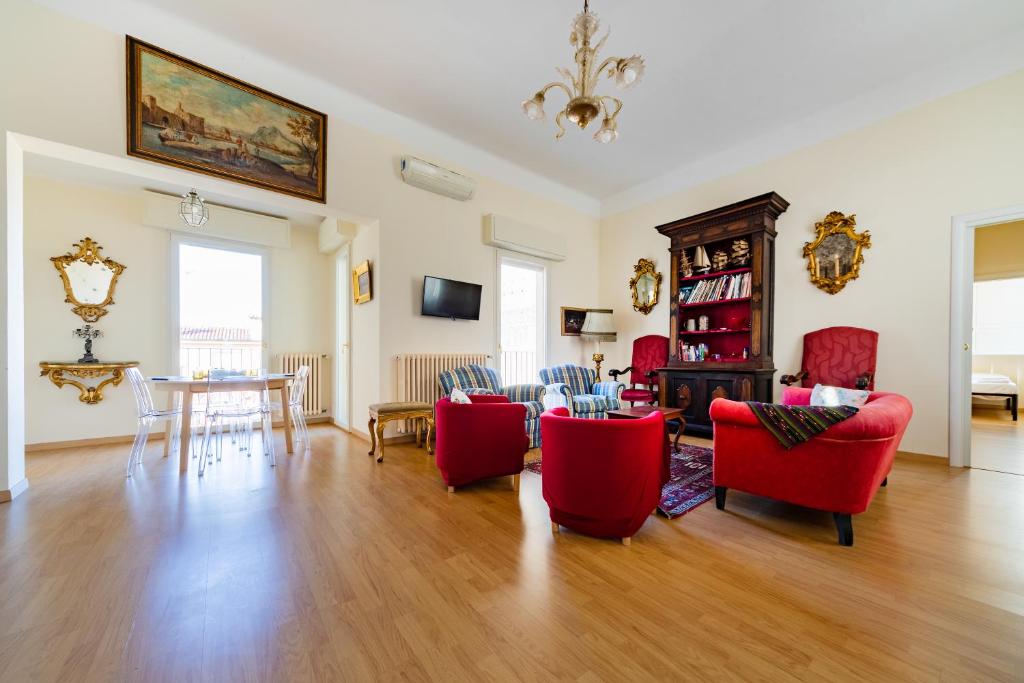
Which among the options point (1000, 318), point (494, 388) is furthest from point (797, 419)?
point (1000, 318)

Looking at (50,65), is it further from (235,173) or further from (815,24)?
(815,24)

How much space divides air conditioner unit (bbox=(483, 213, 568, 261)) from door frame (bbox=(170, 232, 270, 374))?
125 inches

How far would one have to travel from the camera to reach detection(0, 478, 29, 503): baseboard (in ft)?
8.21

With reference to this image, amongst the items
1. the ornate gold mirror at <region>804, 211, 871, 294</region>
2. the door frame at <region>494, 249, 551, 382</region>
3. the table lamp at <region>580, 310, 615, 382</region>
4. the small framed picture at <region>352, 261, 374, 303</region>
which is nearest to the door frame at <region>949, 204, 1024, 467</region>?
the ornate gold mirror at <region>804, 211, 871, 294</region>

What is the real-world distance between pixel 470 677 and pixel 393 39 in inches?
167

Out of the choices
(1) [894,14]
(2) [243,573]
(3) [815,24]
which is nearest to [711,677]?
(2) [243,573]

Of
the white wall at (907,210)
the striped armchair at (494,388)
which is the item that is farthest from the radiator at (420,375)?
the white wall at (907,210)

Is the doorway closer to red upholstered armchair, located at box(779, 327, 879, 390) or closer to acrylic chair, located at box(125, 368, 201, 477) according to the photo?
red upholstered armchair, located at box(779, 327, 879, 390)

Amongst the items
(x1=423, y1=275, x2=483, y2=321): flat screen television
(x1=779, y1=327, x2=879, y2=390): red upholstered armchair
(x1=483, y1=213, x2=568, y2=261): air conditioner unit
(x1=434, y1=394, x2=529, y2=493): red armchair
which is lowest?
(x1=434, y1=394, x2=529, y2=493): red armchair

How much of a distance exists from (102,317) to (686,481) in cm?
636

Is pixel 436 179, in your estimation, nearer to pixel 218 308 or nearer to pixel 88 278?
pixel 218 308

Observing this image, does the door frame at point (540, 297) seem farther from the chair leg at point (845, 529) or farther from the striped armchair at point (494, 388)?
the chair leg at point (845, 529)

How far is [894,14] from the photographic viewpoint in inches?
114

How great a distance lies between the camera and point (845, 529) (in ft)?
6.48
